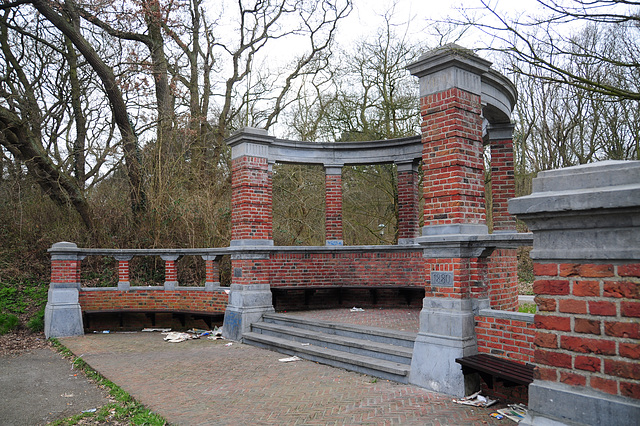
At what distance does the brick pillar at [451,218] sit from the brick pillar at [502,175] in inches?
95.5

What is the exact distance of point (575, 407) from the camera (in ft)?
8.04

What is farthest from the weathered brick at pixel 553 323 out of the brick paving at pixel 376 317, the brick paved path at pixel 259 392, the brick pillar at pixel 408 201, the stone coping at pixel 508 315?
the brick pillar at pixel 408 201

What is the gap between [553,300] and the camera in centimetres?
260

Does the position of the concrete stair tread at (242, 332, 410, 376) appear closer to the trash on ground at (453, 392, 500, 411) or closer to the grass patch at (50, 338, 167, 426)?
the trash on ground at (453, 392, 500, 411)

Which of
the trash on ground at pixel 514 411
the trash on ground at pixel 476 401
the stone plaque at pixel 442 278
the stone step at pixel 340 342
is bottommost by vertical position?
the trash on ground at pixel 476 401

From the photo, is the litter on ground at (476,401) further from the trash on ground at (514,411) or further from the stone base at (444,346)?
the trash on ground at (514,411)

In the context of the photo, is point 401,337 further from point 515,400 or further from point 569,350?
point 569,350

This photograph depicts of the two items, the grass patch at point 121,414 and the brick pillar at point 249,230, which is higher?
the brick pillar at point 249,230

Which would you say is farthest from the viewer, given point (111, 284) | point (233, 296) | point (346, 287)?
point (111, 284)

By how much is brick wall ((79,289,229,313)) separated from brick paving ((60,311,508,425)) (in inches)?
91.4

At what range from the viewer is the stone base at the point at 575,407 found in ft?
7.58

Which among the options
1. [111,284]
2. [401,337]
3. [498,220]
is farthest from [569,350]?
[111,284]

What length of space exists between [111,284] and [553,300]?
12.9 metres

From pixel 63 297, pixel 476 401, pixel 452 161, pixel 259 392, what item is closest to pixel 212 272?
pixel 63 297
